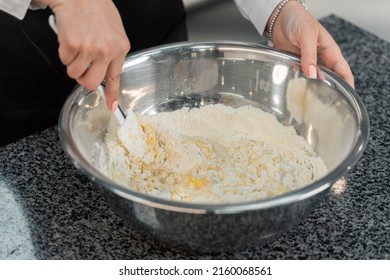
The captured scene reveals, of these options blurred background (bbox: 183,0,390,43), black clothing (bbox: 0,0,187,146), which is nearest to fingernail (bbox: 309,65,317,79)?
black clothing (bbox: 0,0,187,146)

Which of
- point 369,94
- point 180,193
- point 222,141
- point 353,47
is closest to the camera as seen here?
point 180,193

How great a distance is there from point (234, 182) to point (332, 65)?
1.05ft

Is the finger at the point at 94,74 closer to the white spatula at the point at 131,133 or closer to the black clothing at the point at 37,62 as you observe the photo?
the white spatula at the point at 131,133

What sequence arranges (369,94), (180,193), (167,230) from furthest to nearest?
1. (369,94)
2. (180,193)
3. (167,230)

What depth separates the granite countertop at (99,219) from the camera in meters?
0.92

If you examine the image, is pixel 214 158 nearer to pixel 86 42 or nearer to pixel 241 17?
pixel 86 42

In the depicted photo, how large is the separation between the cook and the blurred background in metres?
0.92

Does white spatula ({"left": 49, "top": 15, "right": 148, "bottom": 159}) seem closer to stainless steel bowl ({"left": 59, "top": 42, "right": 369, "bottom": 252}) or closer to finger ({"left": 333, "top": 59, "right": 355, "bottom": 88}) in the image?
stainless steel bowl ({"left": 59, "top": 42, "right": 369, "bottom": 252})

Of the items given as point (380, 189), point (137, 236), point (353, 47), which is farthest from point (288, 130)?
point (353, 47)

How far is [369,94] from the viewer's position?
129 centimetres

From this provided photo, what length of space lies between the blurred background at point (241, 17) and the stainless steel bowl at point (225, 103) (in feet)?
4.22

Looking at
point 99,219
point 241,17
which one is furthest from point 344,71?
point 241,17

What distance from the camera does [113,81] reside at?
959mm

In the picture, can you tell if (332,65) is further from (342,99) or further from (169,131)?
(169,131)
